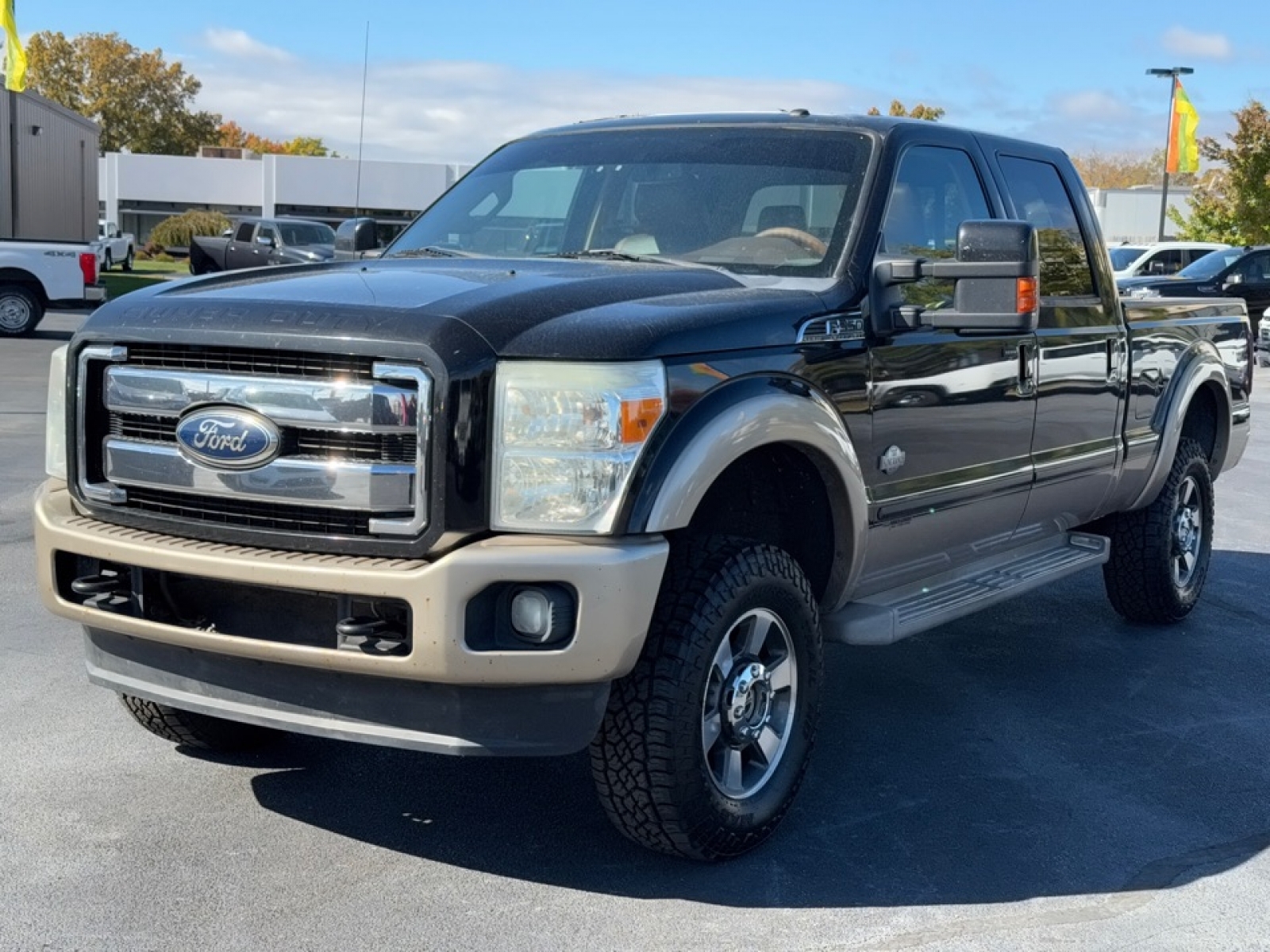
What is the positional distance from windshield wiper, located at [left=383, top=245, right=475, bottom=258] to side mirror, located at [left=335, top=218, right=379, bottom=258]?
2.07ft

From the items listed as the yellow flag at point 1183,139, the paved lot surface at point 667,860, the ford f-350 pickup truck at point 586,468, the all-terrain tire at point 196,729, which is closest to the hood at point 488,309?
the ford f-350 pickup truck at point 586,468

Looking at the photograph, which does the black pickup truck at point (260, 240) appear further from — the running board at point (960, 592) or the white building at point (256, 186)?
the white building at point (256, 186)

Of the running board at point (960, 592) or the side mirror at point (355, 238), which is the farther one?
the side mirror at point (355, 238)

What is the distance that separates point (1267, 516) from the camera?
984cm

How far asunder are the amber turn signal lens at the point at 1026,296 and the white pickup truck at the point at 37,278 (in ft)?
59.9

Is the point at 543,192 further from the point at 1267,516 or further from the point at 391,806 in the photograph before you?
the point at 1267,516

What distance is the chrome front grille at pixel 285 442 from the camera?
3.54 meters

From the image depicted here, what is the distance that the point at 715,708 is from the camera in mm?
3986

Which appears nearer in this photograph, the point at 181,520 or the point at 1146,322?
the point at 181,520

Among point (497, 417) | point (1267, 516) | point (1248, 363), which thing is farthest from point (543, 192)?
point (1267, 516)

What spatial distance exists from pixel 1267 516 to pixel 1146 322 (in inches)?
159

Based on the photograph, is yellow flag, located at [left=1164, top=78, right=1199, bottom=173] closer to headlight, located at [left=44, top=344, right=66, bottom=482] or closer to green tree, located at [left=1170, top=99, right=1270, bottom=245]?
green tree, located at [left=1170, top=99, right=1270, bottom=245]

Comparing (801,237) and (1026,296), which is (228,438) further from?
(1026,296)

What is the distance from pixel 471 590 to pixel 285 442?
0.60 meters
